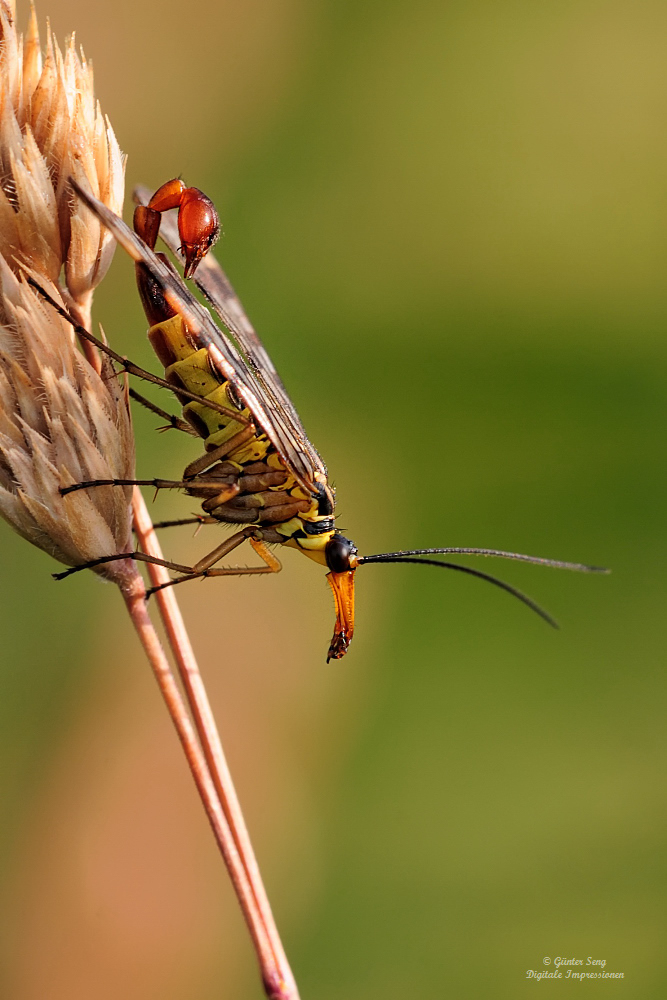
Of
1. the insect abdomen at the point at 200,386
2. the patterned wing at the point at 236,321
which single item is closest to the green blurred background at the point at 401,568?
the patterned wing at the point at 236,321

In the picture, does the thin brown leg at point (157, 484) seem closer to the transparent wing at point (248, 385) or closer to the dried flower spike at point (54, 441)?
the dried flower spike at point (54, 441)

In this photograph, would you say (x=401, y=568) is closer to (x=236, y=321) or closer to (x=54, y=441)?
(x=236, y=321)

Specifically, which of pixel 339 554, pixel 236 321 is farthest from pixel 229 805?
pixel 236 321

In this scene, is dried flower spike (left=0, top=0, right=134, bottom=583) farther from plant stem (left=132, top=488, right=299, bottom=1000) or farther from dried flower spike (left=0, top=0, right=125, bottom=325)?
plant stem (left=132, top=488, right=299, bottom=1000)

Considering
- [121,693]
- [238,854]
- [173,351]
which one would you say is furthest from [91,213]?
[121,693]

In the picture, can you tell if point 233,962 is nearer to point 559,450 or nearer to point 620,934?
point 620,934

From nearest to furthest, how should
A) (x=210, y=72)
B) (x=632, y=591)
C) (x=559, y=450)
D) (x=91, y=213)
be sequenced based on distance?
(x=91, y=213) → (x=632, y=591) → (x=559, y=450) → (x=210, y=72)
